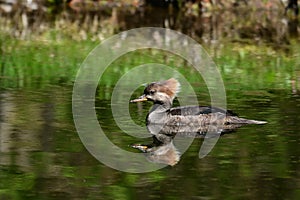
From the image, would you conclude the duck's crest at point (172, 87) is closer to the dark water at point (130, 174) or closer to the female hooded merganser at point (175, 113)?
the female hooded merganser at point (175, 113)

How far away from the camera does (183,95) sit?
46.4 ft

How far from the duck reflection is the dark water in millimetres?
161

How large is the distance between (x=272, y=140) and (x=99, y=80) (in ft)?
14.9

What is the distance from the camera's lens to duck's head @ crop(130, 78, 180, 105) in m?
12.8

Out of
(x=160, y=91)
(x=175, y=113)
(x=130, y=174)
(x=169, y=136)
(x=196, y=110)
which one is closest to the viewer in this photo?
(x=130, y=174)

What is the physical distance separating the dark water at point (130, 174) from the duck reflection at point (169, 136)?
16 centimetres

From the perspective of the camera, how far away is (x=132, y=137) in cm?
1135

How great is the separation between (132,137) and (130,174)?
174cm

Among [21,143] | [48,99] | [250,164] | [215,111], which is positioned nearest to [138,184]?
[250,164]

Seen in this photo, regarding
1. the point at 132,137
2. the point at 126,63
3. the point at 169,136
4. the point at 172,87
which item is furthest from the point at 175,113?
the point at 126,63

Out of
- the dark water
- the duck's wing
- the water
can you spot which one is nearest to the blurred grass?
the water

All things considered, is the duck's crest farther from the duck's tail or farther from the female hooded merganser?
the duck's tail

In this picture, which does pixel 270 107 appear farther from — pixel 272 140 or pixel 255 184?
pixel 255 184

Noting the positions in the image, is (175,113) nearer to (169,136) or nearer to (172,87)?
(172,87)
